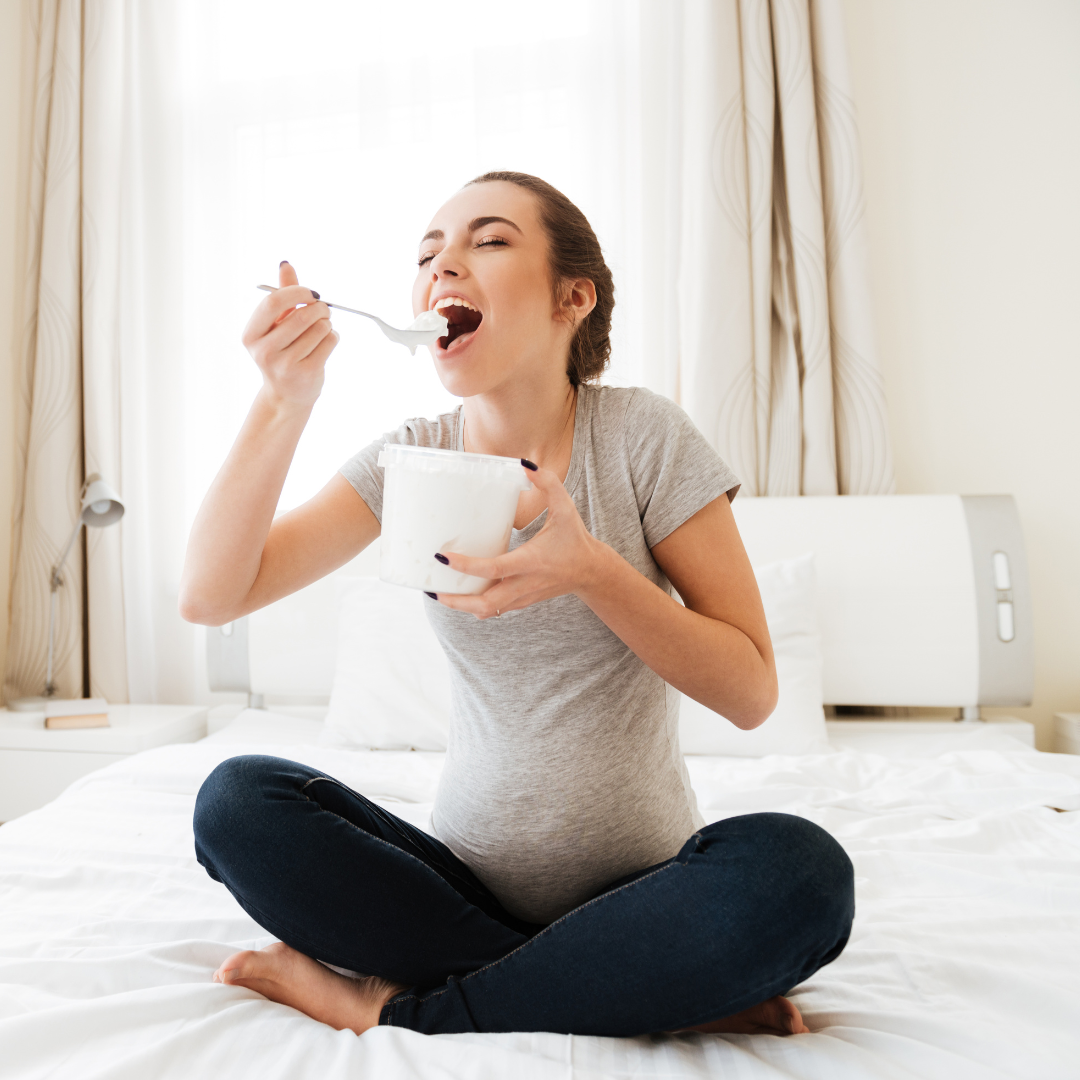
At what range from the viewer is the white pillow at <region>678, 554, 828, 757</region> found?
1.82m

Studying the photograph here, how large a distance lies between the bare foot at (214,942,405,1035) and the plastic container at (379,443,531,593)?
443 mm

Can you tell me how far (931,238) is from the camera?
7.60 feet

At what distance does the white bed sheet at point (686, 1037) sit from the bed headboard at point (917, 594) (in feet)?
1.37

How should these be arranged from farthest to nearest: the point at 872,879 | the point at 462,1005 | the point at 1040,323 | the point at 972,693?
the point at 1040,323 < the point at 972,693 < the point at 872,879 < the point at 462,1005

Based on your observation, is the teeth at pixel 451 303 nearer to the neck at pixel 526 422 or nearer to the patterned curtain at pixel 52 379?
the neck at pixel 526 422

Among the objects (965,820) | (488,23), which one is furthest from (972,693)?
(488,23)

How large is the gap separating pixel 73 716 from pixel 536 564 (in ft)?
6.40

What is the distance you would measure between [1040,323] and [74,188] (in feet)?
9.31

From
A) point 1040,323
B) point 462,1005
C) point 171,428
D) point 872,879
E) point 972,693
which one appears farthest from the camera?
point 171,428

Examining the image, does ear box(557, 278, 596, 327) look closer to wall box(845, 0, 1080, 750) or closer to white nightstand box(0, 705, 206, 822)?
wall box(845, 0, 1080, 750)

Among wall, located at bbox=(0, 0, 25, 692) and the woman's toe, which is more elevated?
wall, located at bbox=(0, 0, 25, 692)

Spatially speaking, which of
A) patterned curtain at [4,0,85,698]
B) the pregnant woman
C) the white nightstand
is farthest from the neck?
patterned curtain at [4,0,85,698]

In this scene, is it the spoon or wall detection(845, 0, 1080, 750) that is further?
wall detection(845, 0, 1080, 750)

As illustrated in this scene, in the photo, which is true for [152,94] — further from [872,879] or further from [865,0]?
[872,879]
